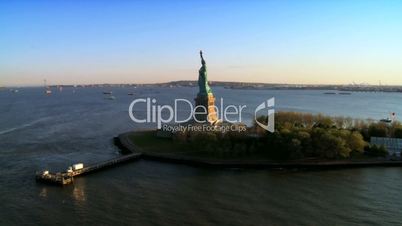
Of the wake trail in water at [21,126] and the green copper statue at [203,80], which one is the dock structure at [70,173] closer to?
the green copper statue at [203,80]

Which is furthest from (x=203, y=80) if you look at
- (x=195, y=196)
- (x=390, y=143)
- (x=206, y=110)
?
(x=195, y=196)

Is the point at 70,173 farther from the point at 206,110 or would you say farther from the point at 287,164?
the point at 206,110

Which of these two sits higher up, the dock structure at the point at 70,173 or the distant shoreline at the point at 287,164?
the distant shoreline at the point at 287,164

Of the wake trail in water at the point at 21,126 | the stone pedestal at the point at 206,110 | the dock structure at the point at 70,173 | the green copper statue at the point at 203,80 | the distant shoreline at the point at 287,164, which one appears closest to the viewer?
the dock structure at the point at 70,173

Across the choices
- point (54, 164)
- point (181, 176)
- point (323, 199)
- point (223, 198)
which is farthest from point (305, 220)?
point (54, 164)

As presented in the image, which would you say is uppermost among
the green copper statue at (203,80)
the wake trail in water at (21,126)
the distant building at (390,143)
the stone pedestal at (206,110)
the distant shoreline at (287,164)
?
the green copper statue at (203,80)

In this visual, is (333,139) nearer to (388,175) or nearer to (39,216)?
(388,175)

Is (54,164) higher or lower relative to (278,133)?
lower

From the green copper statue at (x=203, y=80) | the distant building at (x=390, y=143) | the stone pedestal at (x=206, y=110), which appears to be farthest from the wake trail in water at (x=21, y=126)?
the distant building at (x=390, y=143)
